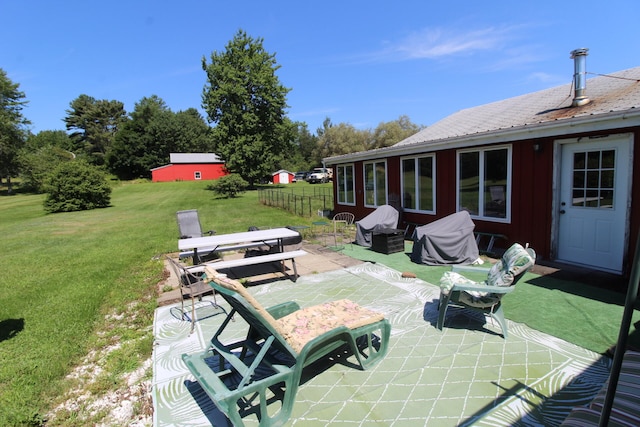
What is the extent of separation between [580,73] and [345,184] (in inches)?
319

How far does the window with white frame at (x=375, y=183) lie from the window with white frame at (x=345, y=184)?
33.5 inches

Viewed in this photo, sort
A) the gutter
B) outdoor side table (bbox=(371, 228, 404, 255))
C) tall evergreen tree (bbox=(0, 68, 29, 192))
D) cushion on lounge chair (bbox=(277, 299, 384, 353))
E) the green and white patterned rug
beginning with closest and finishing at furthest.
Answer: the green and white patterned rug < cushion on lounge chair (bbox=(277, 299, 384, 353)) < the gutter < outdoor side table (bbox=(371, 228, 404, 255)) < tall evergreen tree (bbox=(0, 68, 29, 192))

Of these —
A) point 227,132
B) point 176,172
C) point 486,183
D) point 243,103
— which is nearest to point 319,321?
point 486,183

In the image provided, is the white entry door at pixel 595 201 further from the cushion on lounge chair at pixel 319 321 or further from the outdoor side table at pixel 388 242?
the cushion on lounge chair at pixel 319 321

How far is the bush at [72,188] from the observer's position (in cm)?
2172

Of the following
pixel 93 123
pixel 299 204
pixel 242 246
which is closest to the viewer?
pixel 242 246

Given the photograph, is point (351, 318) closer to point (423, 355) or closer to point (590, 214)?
point (423, 355)

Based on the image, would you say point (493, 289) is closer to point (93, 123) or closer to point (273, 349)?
point (273, 349)

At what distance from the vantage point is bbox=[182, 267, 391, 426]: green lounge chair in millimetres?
2584

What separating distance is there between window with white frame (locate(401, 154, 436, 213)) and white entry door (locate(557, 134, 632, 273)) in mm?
3333

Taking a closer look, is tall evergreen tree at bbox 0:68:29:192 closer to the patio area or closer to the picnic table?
the picnic table

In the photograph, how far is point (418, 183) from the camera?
994cm

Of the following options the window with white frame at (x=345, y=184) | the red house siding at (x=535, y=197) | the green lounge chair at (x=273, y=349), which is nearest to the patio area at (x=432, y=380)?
the green lounge chair at (x=273, y=349)

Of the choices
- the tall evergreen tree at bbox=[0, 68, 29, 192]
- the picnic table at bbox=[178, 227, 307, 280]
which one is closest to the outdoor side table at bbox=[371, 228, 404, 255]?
the picnic table at bbox=[178, 227, 307, 280]
